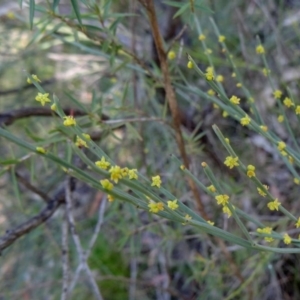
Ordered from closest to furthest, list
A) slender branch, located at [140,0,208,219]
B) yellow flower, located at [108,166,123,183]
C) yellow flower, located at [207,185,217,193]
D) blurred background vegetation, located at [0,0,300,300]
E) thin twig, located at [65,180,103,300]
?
yellow flower, located at [108,166,123,183] → yellow flower, located at [207,185,217,193] → slender branch, located at [140,0,208,219] → thin twig, located at [65,180,103,300] → blurred background vegetation, located at [0,0,300,300]

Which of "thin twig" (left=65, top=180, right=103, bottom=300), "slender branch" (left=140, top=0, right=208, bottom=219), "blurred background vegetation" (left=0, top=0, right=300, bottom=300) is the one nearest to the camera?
"slender branch" (left=140, top=0, right=208, bottom=219)

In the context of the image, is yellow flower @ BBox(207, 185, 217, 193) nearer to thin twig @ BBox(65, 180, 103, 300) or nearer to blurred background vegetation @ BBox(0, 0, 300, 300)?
thin twig @ BBox(65, 180, 103, 300)

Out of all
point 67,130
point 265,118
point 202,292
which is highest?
point 67,130

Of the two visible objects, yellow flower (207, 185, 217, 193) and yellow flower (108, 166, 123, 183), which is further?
yellow flower (207, 185, 217, 193)

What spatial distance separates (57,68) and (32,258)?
62 cm

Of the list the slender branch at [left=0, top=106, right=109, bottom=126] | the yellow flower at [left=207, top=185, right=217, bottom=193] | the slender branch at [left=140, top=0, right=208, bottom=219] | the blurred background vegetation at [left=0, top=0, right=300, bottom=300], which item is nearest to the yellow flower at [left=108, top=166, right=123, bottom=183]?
the yellow flower at [left=207, top=185, right=217, bottom=193]

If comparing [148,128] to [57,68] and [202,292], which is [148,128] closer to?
[202,292]

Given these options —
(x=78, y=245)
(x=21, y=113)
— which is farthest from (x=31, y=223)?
(x=21, y=113)

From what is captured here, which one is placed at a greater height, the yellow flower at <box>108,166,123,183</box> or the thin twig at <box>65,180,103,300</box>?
the yellow flower at <box>108,166,123,183</box>

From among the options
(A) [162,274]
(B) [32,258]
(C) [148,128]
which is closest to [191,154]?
(C) [148,128]

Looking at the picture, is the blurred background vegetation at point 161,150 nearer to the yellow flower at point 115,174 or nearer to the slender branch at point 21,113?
the slender branch at point 21,113

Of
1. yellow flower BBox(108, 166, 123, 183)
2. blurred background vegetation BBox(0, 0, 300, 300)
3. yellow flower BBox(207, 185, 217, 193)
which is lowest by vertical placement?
blurred background vegetation BBox(0, 0, 300, 300)

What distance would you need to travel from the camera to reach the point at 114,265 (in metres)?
1.52

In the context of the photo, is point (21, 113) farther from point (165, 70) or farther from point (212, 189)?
point (212, 189)
